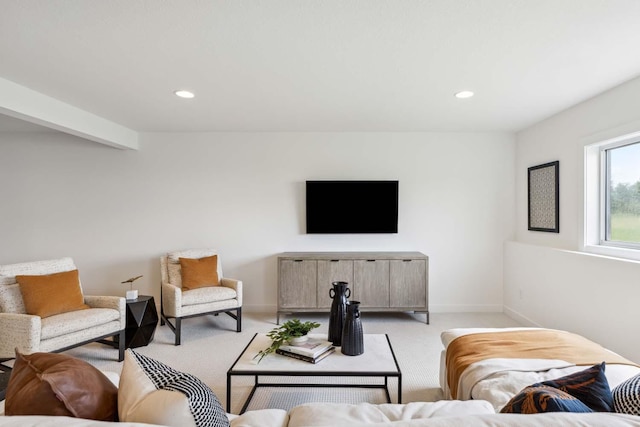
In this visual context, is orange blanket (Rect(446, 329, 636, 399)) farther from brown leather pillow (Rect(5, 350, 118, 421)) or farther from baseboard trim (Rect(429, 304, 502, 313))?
baseboard trim (Rect(429, 304, 502, 313))

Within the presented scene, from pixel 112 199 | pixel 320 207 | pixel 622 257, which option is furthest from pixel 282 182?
pixel 622 257

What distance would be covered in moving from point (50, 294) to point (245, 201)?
224 centimetres

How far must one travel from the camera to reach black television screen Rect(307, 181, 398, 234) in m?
4.46

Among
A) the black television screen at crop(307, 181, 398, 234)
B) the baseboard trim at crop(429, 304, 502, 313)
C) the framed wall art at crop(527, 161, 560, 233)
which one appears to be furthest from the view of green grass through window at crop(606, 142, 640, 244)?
the black television screen at crop(307, 181, 398, 234)

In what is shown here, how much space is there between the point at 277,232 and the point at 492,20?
332cm

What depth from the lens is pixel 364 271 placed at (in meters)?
4.11

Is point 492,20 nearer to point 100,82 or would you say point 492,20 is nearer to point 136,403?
point 136,403

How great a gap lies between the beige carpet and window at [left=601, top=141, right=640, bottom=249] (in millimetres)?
1550

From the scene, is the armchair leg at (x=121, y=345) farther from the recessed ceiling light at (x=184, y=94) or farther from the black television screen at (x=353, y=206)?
the black television screen at (x=353, y=206)

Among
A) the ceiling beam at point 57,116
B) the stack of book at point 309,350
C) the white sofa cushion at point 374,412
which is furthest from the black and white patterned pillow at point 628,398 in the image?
the ceiling beam at point 57,116

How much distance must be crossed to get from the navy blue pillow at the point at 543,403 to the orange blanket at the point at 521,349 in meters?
0.90

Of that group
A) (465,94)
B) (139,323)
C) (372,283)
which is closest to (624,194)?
(465,94)

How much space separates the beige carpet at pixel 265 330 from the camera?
2.47m

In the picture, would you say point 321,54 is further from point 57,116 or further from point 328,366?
point 57,116
